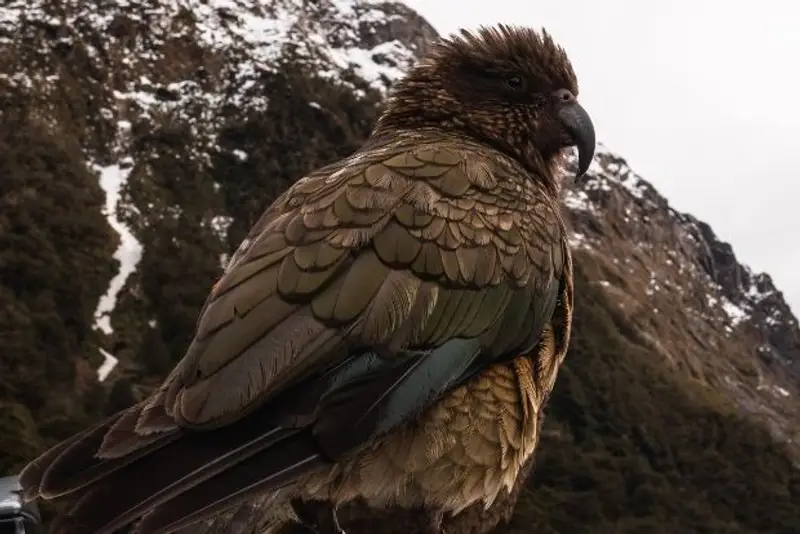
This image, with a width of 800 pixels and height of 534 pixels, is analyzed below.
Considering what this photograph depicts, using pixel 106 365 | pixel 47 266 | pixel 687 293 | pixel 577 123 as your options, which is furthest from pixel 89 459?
pixel 687 293

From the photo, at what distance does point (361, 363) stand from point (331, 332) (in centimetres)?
15

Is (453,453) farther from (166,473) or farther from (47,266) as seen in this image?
(47,266)

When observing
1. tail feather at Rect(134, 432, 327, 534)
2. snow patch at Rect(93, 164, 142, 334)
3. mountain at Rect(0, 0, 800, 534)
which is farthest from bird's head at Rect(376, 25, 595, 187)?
snow patch at Rect(93, 164, 142, 334)

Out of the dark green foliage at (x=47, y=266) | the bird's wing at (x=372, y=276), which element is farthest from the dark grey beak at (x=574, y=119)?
the dark green foliage at (x=47, y=266)

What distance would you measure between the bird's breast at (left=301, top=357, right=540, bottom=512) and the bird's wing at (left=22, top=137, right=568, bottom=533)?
0.14 metres

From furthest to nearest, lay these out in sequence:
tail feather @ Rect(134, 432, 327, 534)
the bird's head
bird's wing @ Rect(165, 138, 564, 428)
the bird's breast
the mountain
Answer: the mountain < the bird's head < the bird's breast < bird's wing @ Rect(165, 138, 564, 428) < tail feather @ Rect(134, 432, 327, 534)

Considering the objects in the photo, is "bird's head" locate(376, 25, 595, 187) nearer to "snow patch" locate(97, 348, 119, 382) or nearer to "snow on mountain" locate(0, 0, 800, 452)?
"snow patch" locate(97, 348, 119, 382)

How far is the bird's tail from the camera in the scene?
2887 millimetres

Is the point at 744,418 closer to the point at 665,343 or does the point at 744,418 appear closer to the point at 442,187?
the point at 665,343

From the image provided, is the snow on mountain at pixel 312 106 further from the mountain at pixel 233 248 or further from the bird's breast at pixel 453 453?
the bird's breast at pixel 453 453

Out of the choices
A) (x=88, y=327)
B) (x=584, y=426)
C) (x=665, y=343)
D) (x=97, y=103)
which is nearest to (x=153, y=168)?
(x=97, y=103)

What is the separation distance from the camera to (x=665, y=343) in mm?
113000

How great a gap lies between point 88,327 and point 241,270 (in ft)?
251

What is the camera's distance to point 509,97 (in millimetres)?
4719
